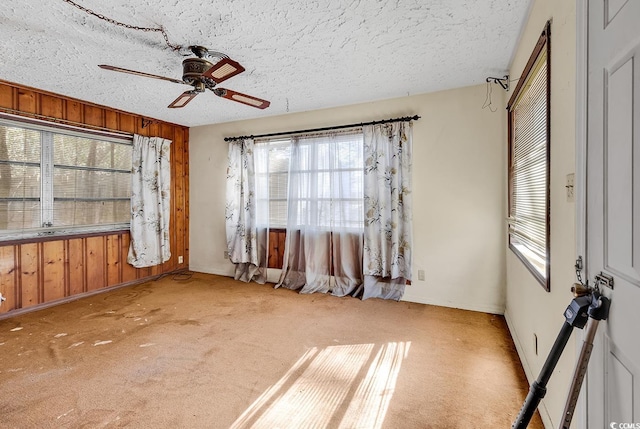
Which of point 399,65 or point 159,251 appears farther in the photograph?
point 159,251

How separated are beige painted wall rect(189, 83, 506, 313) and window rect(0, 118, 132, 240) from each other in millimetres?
3296

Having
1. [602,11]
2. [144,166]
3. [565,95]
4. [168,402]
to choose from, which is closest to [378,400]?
[168,402]

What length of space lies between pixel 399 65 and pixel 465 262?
2143mm

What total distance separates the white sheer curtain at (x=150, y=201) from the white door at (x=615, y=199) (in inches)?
185

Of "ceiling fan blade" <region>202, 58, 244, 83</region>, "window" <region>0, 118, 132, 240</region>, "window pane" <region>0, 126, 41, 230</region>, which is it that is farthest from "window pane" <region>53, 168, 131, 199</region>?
"ceiling fan blade" <region>202, 58, 244, 83</region>

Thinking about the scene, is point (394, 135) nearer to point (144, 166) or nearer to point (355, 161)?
point (355, 161)

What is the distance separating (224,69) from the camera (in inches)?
74.8

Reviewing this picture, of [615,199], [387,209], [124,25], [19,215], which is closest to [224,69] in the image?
[124,25]

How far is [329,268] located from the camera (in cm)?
382

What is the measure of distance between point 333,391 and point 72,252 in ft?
12.0

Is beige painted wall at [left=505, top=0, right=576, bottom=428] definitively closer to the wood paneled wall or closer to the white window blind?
the white window blind

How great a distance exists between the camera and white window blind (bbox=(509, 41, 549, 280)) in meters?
1.67

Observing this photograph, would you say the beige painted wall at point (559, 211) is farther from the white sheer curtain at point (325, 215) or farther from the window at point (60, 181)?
the window at point (60, 181)

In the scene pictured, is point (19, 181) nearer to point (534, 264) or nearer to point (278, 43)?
point (278, 43)
